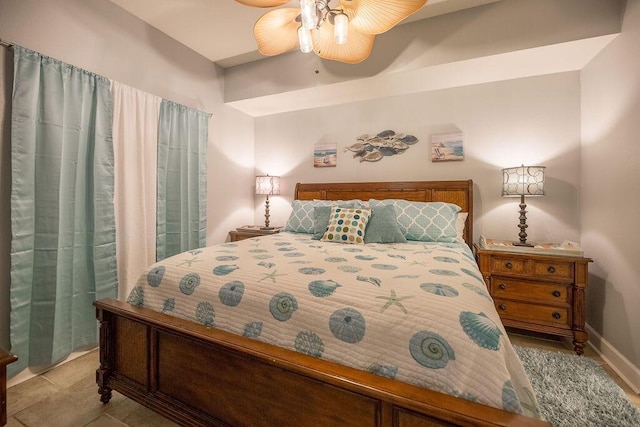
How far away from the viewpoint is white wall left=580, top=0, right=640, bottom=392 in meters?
1.74

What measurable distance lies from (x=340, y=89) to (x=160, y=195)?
2050mm

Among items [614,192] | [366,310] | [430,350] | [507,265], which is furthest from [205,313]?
[614,192]

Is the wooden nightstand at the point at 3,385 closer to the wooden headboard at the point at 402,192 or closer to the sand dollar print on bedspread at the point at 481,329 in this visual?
the sand dollar print on bedspread at the point at 481,329

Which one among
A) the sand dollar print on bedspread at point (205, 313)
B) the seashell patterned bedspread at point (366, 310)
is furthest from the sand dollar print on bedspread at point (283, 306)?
the sand dollar print on bedspread at point (205, 313)

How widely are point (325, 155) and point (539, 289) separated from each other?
8.02 ft

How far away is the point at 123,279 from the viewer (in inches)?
88.0

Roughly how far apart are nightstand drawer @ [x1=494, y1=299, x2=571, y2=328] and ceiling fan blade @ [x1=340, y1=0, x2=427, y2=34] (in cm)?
215

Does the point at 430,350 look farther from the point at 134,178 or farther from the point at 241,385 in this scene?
the point at 134,178

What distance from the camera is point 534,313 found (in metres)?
2.12

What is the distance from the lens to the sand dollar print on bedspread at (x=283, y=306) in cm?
110

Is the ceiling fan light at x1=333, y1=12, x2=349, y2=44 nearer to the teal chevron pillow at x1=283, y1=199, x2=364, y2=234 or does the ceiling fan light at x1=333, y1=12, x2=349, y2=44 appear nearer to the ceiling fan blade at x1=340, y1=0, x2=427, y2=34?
the ceiling fan blade at x1=340, y1=0, x2=427, y2=34

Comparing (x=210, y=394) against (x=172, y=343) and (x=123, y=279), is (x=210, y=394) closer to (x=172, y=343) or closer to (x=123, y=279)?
(x=172, y=343)

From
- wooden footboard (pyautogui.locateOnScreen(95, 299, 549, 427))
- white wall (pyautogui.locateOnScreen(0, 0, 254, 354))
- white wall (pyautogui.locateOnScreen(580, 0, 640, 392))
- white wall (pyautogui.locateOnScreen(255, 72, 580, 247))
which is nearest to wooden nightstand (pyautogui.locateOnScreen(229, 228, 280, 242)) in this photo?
white wall (pyautogui.locateOnScreen(0, 0, 254, 354))

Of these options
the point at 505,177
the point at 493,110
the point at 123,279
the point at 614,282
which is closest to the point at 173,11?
the point at 123,279
